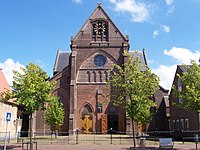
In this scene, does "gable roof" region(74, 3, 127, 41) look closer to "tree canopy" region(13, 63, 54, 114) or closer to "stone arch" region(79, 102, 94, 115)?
"stone arch" region(79, 102, 94, 115)

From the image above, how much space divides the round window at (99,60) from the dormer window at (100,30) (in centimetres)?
317

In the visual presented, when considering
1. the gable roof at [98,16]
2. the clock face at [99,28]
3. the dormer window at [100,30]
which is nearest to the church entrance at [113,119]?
the dormer window at [100,30]

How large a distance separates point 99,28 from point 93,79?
9067 millimetres

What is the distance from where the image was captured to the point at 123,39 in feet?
141

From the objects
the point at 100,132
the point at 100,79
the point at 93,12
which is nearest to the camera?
the point at 100,132

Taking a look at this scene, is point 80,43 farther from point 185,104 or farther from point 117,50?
point 185,104

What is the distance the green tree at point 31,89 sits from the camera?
783 inches

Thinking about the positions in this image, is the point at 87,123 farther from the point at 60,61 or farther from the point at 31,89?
the point at 31,89

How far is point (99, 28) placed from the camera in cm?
4372

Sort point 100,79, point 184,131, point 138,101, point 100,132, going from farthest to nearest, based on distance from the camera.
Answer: point 100,79 → point 100,132 → point 184,131 → point 138,101

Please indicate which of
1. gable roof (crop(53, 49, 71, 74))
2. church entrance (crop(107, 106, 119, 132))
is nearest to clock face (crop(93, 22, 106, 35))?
gable roof (crop(53, 49, 71, 74))

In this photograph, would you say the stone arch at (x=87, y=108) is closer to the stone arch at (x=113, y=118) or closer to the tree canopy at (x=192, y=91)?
the stone arch at (x=113, y=118)

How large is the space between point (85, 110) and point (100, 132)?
4242 mm

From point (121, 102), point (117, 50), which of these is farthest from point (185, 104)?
point (117, 50)
